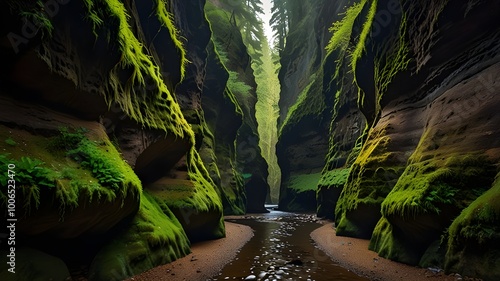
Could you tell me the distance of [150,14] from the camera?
12.8 metres

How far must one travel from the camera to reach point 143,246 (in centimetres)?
689

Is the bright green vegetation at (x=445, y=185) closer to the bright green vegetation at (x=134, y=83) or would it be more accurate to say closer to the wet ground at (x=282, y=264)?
the wet ground at (x=282, y=264)

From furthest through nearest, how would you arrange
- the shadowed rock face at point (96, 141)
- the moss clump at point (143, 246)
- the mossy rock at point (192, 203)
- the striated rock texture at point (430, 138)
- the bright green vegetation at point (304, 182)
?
the bright green vegetation at point (304, 182) → the mossy rock at point (192, 203) → the striated rock texture at point (430, 138) → the moss clump at point (143, 246) → the shadowed rock face at point (96, 141)

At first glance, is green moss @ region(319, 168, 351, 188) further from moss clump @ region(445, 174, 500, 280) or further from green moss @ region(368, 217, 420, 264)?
moss clump @ region(445, 174, 500, 280)

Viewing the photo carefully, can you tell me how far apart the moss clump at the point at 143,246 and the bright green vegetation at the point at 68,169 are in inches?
44.0

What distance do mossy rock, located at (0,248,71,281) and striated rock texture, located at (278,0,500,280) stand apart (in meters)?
8.30

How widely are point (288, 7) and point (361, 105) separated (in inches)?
1379

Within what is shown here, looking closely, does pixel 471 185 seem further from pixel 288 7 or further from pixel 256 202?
pixel 288 7

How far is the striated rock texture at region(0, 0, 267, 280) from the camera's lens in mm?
5016

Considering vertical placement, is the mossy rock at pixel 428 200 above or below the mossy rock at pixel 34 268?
above

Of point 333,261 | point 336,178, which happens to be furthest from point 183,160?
point 336,178

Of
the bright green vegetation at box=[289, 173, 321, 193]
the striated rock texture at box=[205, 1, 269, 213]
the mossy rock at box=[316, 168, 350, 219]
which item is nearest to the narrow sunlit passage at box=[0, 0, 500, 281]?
the mossy rock at box=[316, 168, 350, 219]

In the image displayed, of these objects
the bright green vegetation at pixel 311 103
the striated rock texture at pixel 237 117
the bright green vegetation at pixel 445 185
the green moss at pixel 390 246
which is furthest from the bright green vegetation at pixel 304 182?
the bright green vegetation at pixel 445 185

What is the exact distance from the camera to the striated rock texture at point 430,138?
6328 millimetres
